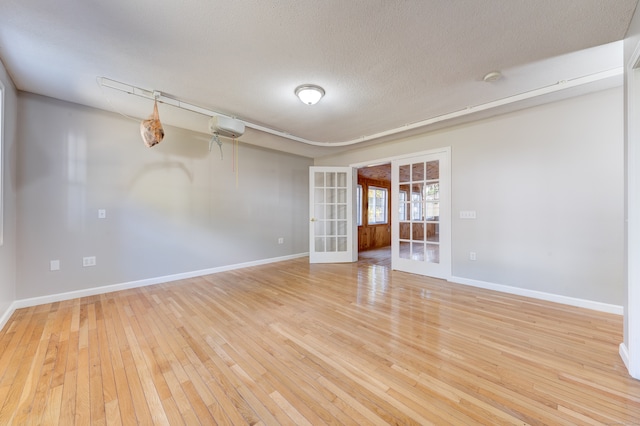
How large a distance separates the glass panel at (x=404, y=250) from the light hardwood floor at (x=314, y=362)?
1253 millimetres

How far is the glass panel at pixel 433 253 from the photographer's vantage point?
382cm

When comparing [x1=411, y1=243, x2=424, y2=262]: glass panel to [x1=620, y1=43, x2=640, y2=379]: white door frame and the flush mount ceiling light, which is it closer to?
[x1=620, y1=43, x2=640, y2=379]: white door frame

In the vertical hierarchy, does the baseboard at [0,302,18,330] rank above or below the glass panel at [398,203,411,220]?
below

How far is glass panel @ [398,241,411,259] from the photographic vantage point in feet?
13.7

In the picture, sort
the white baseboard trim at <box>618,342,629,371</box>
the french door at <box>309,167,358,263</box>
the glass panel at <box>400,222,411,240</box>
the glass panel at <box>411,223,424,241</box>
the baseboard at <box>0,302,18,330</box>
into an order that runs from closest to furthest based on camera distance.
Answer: the white baseboard trim at <box>618,342,629,371</box>
the baseboard at <box>0,302,18,330</box>
the glass panel at <box>411,223,424,241</box>
the glass panel at <box>400,222,411,240</box>
the french door at <box>309,167,358,263</box>

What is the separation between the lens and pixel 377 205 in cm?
743

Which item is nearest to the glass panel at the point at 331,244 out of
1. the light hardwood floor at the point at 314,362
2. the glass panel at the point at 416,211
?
the glass panel at the point at 416,211

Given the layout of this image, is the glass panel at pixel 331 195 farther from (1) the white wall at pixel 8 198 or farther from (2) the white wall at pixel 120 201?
(1) the white wall at pixel 8 198

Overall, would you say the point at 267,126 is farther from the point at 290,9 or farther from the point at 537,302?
the point at 537,302

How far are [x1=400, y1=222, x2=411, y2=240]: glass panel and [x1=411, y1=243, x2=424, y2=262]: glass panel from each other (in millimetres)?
174

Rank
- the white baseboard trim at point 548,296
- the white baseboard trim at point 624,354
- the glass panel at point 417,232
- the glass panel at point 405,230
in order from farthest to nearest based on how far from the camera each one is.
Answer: the glass panel at point 405,230, the glass panel at point 417,232, the white baseboard trim at point 548,296, the white baseboard trim at point 624,354

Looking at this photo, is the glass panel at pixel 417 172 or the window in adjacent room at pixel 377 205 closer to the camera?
the glass panel at pixel 417 172

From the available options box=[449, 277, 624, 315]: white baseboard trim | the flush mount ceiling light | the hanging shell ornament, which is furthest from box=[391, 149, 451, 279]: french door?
the hanging shell ornament

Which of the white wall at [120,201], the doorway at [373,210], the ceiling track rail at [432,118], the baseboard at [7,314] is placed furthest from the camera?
the doorway at [373,210]
